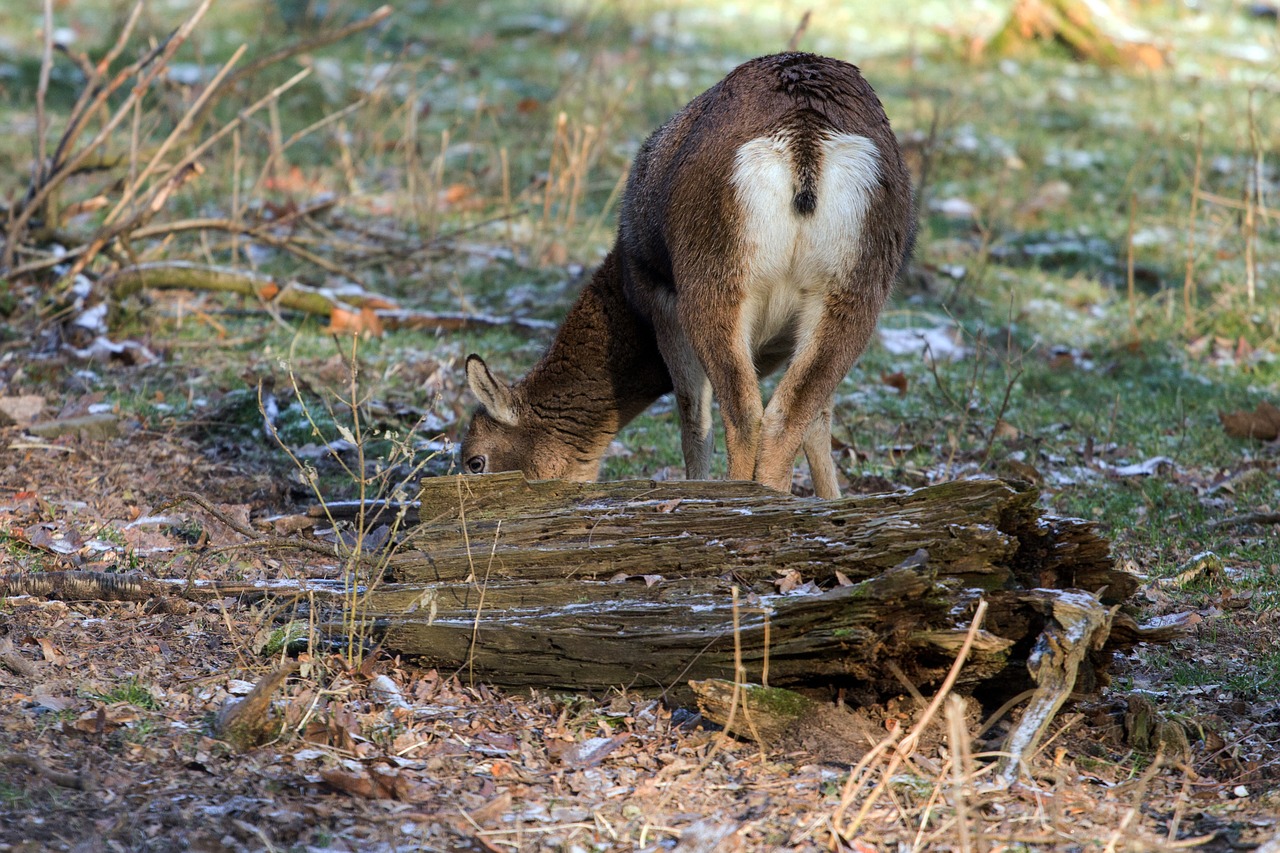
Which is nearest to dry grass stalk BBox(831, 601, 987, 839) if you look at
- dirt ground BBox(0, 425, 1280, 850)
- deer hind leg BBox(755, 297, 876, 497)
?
dirt ground BBox(0, 425, 1280, 850)

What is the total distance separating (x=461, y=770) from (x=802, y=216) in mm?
2258

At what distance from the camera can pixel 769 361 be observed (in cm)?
554

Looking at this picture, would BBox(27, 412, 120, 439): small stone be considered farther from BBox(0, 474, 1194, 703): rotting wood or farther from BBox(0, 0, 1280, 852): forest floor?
BBox(0, 474, 1194, 703): rotting wood

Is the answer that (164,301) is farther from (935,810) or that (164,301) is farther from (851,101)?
(935,810)

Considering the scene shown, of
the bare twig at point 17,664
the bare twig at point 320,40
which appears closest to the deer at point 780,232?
the bare twig at point 17,664

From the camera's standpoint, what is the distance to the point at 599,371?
591cm

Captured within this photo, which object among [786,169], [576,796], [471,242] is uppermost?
[786,169]

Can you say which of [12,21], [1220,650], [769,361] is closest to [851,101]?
[769,361]

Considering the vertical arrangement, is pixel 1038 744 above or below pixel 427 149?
below

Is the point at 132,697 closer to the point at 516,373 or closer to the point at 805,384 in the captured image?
the point at 805,384

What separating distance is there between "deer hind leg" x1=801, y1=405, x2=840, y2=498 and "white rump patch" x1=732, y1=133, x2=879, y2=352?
107 cm

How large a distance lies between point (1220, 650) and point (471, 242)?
22.5ft

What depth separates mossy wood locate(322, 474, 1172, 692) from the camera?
3.29 meters

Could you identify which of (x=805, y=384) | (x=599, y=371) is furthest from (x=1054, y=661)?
(x=599, y=371)
